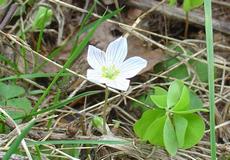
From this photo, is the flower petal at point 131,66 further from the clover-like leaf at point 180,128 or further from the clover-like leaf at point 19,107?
the clover-like leaf at point 19,107

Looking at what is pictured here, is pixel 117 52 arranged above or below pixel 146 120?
above

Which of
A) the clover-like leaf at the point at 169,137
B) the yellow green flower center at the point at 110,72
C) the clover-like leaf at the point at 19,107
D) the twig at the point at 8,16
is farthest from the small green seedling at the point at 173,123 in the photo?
the twig at the point at 8,16

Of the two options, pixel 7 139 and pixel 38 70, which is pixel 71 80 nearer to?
pixel 38 70

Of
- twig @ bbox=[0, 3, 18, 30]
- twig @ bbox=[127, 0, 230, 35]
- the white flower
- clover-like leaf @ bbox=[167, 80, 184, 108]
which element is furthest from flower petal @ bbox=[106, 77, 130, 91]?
twig @ bbox=[127, 0, 230, 35]

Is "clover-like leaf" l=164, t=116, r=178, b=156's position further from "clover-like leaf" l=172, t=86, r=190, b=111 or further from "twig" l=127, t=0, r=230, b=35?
"twig" l=127, t=0, r=230, b=35

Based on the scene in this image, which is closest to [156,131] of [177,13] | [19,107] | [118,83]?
[118,83]

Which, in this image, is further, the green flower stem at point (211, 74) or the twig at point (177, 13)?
the twig at point (177, 13)

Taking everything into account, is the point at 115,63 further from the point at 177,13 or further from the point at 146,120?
the point at 177,13
